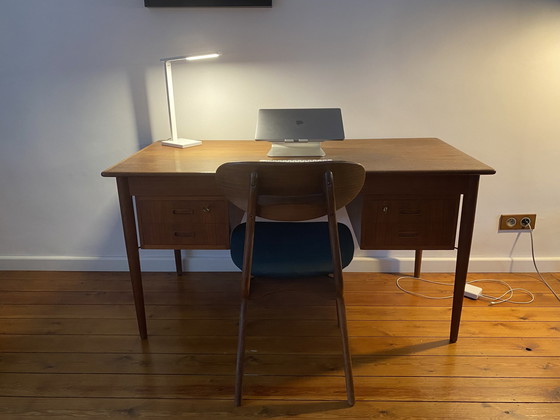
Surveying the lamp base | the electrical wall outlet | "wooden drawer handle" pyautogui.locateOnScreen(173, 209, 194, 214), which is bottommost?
the electrical wall outlet

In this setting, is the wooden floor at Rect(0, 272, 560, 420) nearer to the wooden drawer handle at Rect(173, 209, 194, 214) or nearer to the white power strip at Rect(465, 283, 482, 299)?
the white power strip at Rect(465, 283, 482, 299)

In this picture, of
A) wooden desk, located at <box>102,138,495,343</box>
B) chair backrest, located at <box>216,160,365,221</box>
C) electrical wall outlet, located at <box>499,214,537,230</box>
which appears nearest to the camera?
chair backrest, located at <box>216,160,365,221</box>

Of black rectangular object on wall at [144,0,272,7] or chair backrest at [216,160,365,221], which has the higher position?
black rectangular object on wall at [144,0,272,7]

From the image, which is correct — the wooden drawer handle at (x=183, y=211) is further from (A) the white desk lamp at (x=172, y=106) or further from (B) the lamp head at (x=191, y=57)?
(B) the lamp head at (x=191, y=57)

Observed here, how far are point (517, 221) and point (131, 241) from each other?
71.4 inches

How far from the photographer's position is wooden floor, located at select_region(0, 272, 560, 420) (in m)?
1.35

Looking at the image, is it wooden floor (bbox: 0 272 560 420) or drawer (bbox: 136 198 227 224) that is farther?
drawer (bbox: 136 198 227 224)

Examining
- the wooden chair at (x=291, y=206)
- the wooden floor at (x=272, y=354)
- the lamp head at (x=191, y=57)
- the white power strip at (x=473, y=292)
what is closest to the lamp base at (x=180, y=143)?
the lamp head at (x=191, y=57)

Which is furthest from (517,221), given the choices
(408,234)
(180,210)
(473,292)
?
(180,210)

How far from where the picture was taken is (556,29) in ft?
5.98

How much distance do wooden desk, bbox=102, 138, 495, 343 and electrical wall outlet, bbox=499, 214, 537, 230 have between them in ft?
2.32

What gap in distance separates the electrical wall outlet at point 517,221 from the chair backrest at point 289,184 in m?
1.22

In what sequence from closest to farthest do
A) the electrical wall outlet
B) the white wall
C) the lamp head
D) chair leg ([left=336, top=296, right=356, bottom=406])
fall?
chair leg ([left=336, top=296, right=356, bottom=406]) < the lamp head < the white wall < the electrical wall outlet

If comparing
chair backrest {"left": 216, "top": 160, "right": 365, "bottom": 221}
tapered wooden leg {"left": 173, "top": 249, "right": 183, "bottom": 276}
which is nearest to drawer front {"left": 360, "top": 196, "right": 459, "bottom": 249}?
chair backrest {"left": 216, "top": 160, "right": 365, "bottom": 221}
